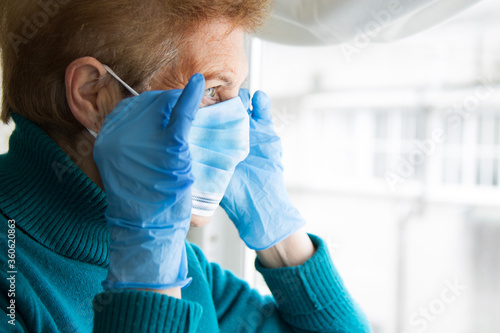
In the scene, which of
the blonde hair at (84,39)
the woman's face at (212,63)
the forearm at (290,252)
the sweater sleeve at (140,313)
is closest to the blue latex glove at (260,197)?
the forearm at (290,252)

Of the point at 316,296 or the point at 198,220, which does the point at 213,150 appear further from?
the point at 316,296

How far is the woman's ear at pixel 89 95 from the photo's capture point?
868mm

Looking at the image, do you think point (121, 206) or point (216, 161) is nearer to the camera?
point (121, 206)

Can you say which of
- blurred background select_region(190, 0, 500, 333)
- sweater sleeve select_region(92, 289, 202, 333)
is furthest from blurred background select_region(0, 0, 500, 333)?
sweater sleeve select_region(92, 289, 202, 333)

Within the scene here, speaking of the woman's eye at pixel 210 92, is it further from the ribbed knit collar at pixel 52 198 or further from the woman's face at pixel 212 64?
the ribbed knit collar at pixel 52 198

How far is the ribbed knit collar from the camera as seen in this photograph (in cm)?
89

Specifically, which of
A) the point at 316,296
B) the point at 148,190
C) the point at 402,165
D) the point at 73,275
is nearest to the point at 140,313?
the point at 148,190

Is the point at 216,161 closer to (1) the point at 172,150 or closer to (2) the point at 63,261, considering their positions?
(1) the point at 172,150

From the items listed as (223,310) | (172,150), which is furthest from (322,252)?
(172,150)

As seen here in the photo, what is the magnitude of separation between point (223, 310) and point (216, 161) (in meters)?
0.52

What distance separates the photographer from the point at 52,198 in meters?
0.91

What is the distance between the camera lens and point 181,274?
792 mm

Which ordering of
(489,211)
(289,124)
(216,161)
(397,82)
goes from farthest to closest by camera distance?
(289,124), (397,82), (489,211), (216,161)

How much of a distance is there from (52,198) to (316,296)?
0.64 metres
